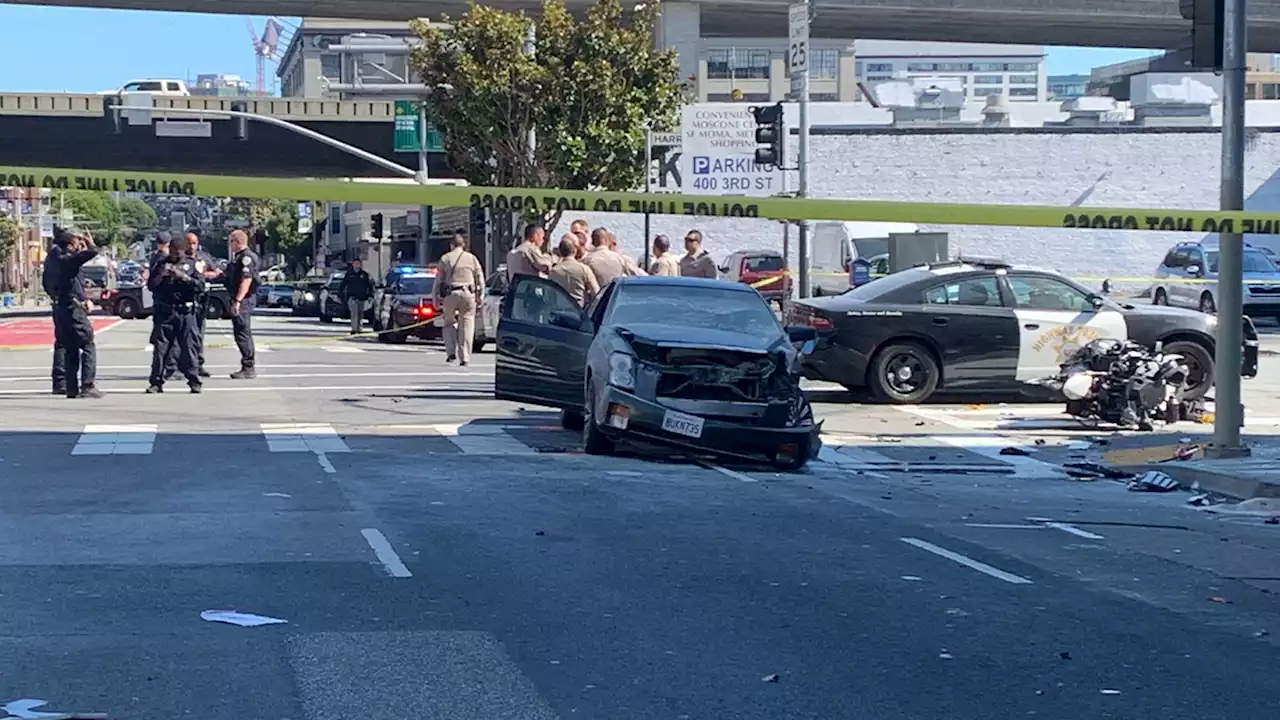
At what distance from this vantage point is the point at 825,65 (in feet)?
424

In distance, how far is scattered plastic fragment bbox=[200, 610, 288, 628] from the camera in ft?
24.6

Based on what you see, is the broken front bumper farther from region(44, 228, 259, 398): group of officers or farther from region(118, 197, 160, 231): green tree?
region(118, 197, 160, 231): green tree

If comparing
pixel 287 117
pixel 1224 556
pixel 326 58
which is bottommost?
pixel 1224 556

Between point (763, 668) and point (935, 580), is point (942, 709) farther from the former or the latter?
point (935, 580)

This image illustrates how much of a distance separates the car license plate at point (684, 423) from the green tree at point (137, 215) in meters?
161

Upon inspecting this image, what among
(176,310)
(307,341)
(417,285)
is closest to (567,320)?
(176,310)

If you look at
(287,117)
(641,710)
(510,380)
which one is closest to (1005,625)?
(641,710)

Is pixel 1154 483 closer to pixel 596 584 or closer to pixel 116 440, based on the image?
pixel 596 584

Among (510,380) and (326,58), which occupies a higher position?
(326,58)

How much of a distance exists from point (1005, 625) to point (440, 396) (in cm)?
1223

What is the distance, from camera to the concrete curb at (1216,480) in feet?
41.5

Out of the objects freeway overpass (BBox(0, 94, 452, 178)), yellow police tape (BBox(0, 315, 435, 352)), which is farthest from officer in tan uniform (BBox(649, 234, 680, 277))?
freeway overpass (BBox(0, 94, 452, 178))

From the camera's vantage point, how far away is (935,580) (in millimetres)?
9000

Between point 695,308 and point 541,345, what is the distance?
1540mm
